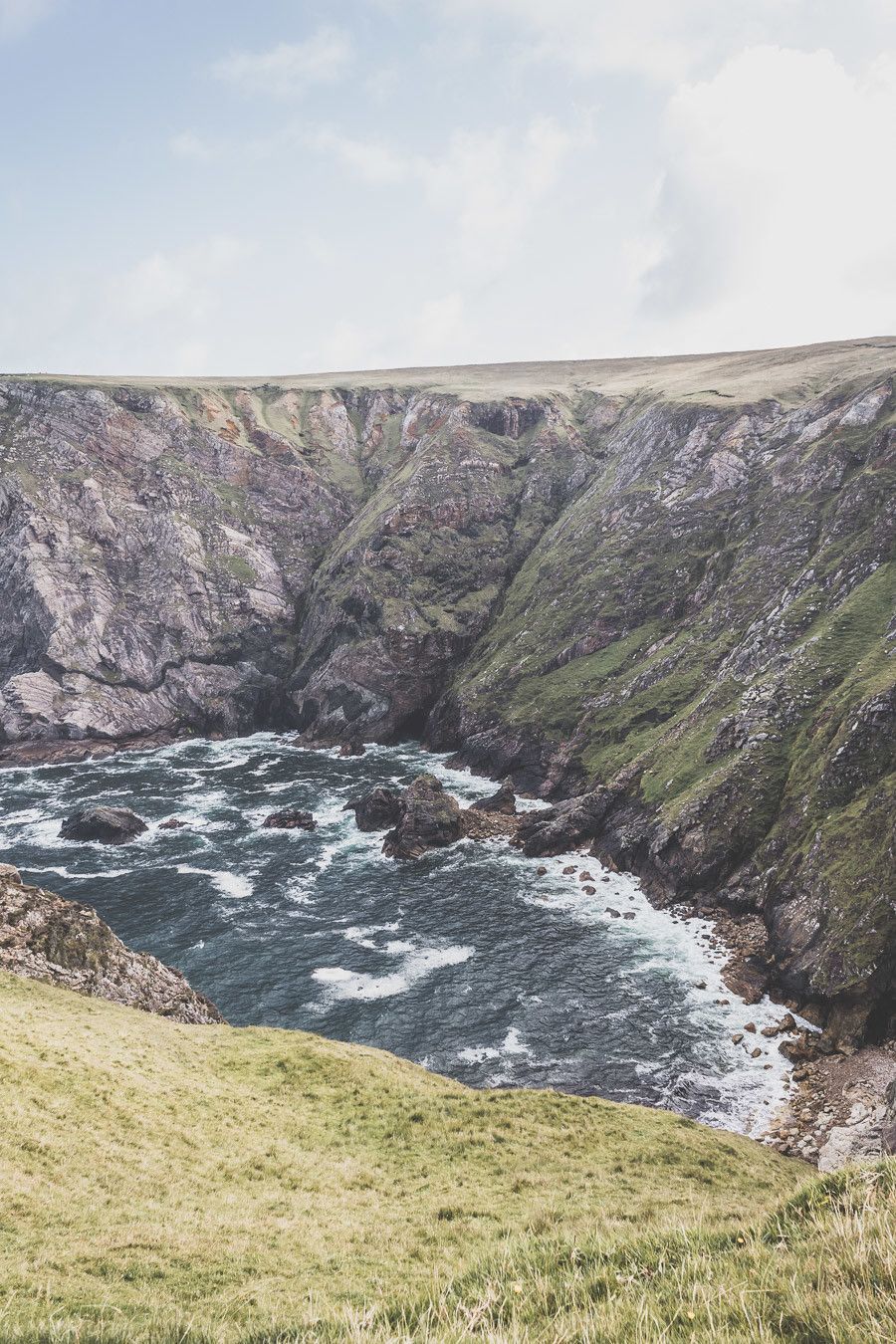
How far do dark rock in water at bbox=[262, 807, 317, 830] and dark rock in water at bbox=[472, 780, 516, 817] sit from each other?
21.0m

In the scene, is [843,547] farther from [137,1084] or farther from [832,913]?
[137,1084]

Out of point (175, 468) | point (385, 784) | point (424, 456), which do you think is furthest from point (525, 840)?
point (175, 468)

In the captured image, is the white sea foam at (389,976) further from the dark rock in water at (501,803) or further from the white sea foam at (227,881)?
the dark rock in water at (501,803)

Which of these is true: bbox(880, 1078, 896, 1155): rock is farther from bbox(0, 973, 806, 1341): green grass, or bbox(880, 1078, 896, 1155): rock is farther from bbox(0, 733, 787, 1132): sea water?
bbox(0, 733, 787, 1132): sea water

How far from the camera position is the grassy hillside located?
26.2ft

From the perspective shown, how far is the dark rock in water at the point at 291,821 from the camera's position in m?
85.1

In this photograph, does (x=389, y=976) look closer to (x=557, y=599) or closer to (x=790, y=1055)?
(x=790, y=1055)

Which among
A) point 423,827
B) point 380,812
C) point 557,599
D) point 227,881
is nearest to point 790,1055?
point 423,827

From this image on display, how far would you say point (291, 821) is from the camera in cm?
8575

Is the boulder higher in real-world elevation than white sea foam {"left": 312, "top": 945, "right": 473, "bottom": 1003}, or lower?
higher

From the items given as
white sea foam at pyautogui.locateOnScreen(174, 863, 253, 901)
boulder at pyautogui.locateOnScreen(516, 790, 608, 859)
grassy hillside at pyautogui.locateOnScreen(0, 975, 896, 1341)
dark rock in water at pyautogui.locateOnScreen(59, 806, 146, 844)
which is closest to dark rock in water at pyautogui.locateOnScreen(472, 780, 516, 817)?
boulder at pyautogui.locateOnScreen(516, 790, 608, 859)

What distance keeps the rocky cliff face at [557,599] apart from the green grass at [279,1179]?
24.7 m

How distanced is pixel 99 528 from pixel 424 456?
252 ft

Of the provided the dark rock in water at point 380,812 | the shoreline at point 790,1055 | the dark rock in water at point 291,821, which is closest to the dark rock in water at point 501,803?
the shoreline at point 790,1055
